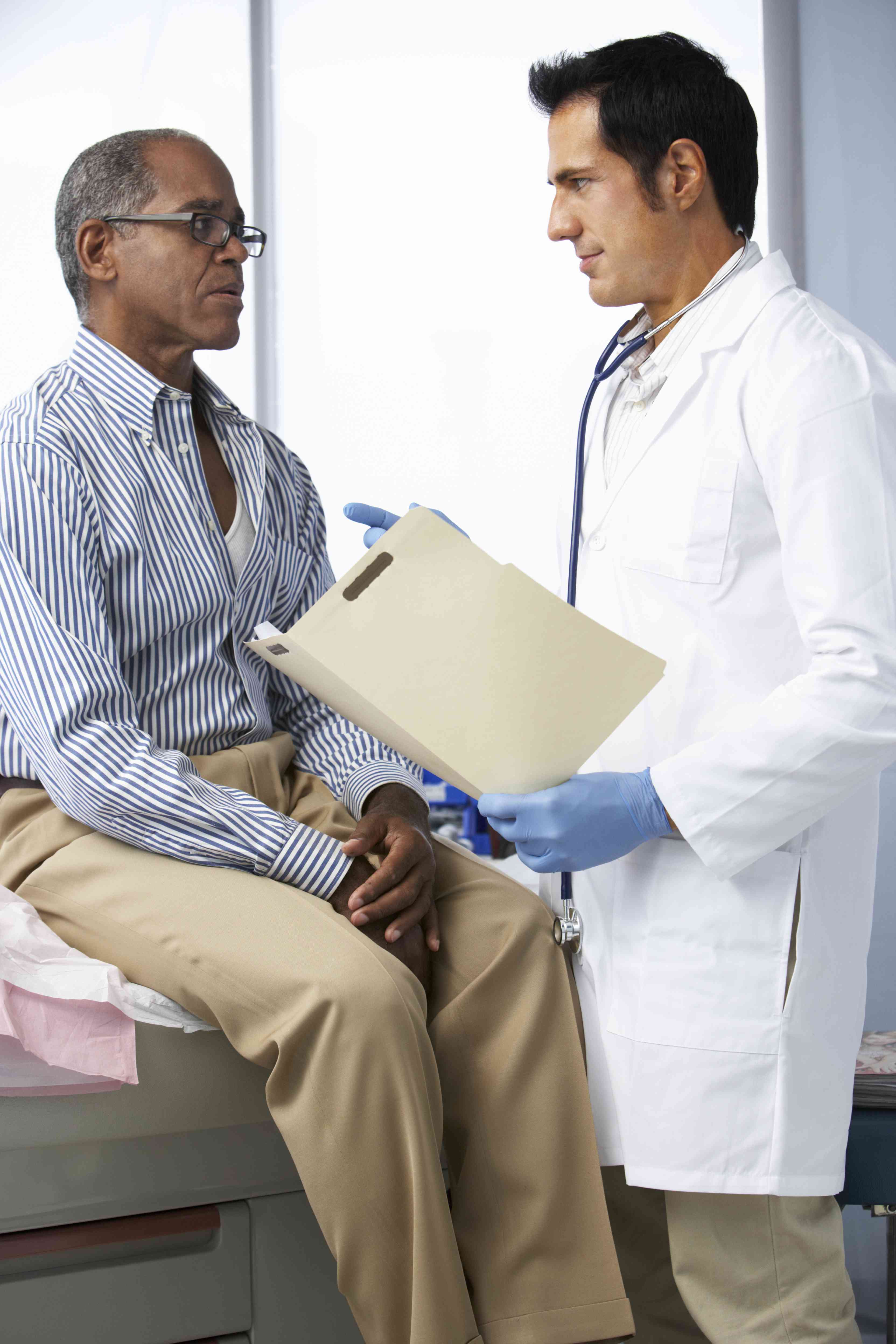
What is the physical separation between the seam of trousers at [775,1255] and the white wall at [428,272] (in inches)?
81.2

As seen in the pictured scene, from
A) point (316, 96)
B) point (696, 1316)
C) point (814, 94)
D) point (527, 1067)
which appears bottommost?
point (696, 1316)

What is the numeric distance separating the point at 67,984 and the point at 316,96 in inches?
116

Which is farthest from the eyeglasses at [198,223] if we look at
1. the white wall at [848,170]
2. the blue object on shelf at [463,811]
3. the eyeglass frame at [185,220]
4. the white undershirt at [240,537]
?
the blue object on shelf at [463,811]

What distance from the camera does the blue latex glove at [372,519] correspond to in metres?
1.20

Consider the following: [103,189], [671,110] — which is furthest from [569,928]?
[103,189]

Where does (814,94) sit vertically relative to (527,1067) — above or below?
above

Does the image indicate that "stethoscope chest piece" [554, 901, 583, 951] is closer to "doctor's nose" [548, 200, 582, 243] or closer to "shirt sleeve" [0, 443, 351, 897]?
"shirt sleeve" [0, 443, 351, 897]

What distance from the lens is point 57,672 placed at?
1.21 metres

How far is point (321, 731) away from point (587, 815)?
561 mm

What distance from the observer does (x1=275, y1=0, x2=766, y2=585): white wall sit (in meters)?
3.09

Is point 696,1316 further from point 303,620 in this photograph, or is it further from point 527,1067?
point 303,620

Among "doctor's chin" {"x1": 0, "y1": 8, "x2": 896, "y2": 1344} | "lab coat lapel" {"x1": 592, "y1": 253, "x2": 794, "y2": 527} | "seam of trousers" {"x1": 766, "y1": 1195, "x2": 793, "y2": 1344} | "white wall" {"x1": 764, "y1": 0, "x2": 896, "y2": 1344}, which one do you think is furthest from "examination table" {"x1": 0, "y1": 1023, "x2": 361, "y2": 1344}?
"white wall" {"x1": 764, "y1": 0, "x2": 896, "y2": 1344}

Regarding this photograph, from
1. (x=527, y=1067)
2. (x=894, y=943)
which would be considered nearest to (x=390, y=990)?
(x=527, y=1067)

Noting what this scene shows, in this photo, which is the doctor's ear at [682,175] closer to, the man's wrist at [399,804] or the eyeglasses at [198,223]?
the eyeglasses at [198,223]
